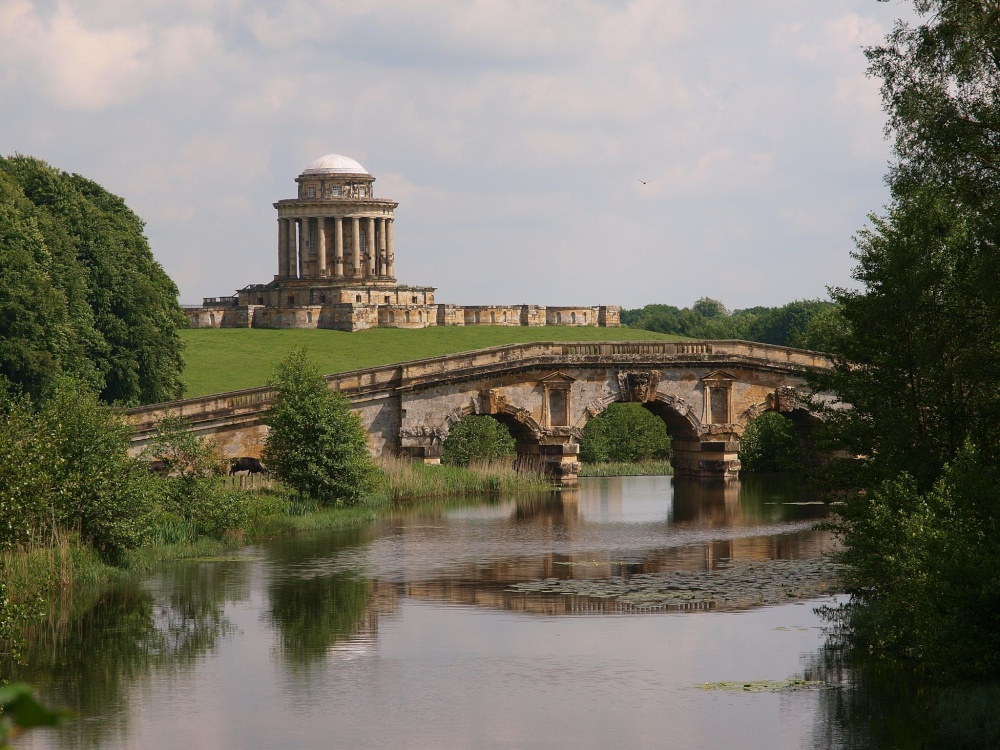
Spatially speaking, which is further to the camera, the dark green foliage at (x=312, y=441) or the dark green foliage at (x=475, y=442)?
the dark green foliage at (x=475, y=442)

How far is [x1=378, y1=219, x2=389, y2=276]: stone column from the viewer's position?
12738 centimetres

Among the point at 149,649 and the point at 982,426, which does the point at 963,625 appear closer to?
the point at 982,426

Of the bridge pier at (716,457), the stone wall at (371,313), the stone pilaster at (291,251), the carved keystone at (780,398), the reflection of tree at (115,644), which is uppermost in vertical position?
the stone pilaster at (291,251)

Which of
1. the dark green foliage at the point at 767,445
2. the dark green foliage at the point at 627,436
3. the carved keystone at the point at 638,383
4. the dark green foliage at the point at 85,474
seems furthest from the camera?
the dark green foliage at the point at 627,436

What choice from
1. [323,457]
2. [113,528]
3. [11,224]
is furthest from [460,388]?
[113,528]

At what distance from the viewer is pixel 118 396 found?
62.9 meters

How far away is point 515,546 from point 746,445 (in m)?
30.8

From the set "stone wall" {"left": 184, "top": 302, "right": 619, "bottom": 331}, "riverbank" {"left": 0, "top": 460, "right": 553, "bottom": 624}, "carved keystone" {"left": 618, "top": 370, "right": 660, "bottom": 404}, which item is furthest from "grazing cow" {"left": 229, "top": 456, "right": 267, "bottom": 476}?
"stone wall" {"left": 184, "top": 302, "right": 619, "bottom": 331}

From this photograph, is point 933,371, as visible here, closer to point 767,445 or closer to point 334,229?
point 767,445

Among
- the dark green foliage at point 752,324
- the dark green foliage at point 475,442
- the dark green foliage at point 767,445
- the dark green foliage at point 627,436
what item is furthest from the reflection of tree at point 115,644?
the dark green foliage at point 752,324

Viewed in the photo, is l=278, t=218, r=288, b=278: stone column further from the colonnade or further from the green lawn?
the green lawn

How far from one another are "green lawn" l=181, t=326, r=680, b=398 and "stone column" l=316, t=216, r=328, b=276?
17.1 metres

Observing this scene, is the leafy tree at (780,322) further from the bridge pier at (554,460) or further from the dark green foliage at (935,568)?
the dark green foliage at (935,568)

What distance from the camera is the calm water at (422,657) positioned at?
59.0ft
